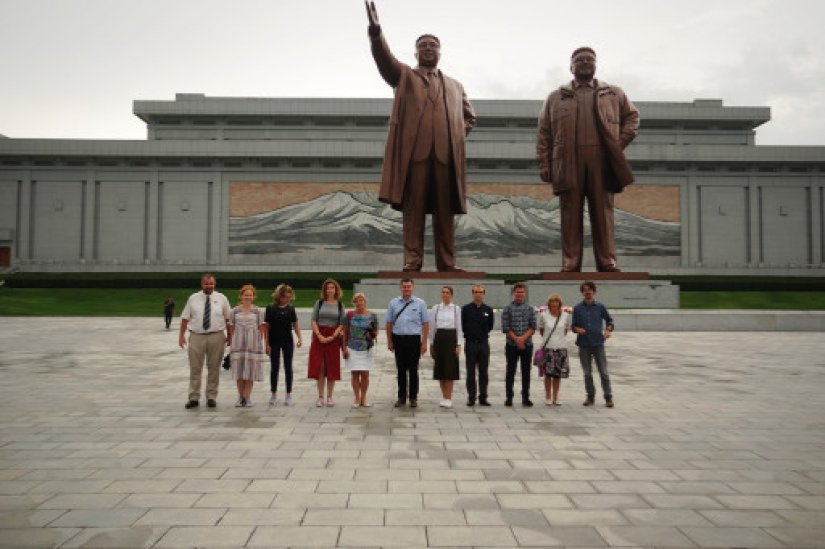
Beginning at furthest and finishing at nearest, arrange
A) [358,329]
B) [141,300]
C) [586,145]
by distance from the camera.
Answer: [141,300] < [586,145] < [358,329]

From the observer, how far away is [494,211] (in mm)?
33250

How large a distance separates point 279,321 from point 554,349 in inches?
120

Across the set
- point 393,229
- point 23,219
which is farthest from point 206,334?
point 23,219

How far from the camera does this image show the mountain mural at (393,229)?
108ft

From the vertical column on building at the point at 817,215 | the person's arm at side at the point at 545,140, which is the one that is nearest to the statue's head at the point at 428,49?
the person's arm at side at the point at 545,140

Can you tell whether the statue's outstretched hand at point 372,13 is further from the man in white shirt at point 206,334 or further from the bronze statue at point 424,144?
the man in white shirt at point 206,334

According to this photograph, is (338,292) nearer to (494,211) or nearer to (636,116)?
(636,116)

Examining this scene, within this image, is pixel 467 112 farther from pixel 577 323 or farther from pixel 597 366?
pixel 597 366

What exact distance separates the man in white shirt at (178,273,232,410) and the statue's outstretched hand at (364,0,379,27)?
6267 mm

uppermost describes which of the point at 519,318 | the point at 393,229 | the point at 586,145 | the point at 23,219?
the point at 23,219

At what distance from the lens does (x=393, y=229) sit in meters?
33.0

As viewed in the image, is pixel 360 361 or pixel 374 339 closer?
pixel 360 361

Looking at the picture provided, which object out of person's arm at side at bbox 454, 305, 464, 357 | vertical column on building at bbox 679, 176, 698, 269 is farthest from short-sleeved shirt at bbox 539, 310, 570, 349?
vertical column on building at bbox 679, 176, 698, 269

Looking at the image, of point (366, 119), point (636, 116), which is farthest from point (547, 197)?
point (636, 116)
